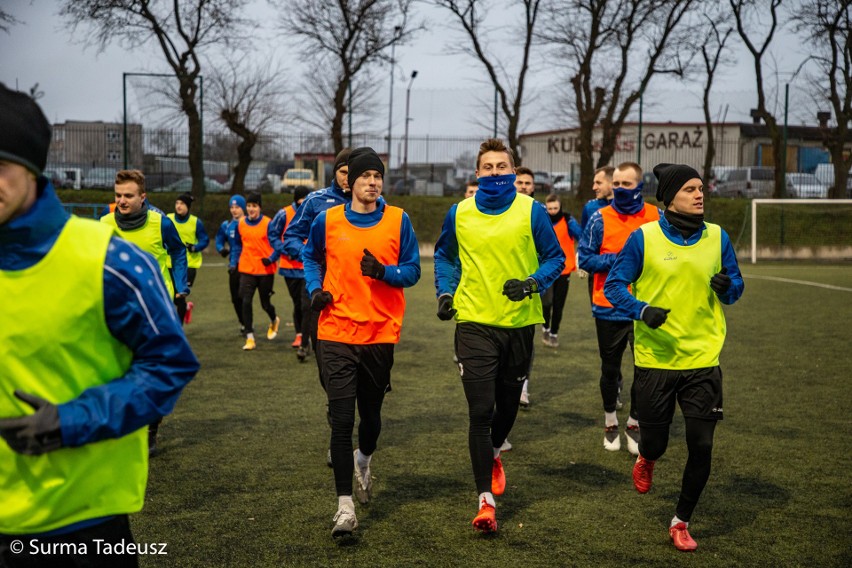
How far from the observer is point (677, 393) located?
5203 mm

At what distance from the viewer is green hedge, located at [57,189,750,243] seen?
29.2m

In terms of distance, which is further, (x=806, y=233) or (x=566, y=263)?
(x=806, y=233)

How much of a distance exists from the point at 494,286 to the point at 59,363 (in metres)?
3.36

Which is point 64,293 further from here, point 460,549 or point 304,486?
point 304,486

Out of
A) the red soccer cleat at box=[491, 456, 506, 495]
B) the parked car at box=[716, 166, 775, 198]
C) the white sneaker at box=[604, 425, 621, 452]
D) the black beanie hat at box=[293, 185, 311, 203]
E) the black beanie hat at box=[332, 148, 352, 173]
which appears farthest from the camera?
the parked car at box=[716, 166, 775, 198]

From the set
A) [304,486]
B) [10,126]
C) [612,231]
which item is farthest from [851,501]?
[10,126]

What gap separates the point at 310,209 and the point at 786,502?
4.01m

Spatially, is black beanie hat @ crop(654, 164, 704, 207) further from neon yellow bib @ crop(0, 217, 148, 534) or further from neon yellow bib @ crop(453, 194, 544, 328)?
neon yellow bib @ crop(0, 217, 148, 534)

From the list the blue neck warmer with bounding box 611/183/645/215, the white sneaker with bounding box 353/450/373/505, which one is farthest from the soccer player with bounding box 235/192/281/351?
the white sneaker with bounding box 353/450/373/505

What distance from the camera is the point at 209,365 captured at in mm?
11117

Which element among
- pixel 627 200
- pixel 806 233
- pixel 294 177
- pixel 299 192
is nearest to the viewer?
pixel 627 200

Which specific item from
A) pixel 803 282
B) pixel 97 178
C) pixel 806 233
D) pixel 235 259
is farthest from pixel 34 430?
pixel 806 233

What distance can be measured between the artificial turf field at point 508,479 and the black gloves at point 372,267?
147cm

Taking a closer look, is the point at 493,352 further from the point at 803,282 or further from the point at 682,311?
the point at 803,282
